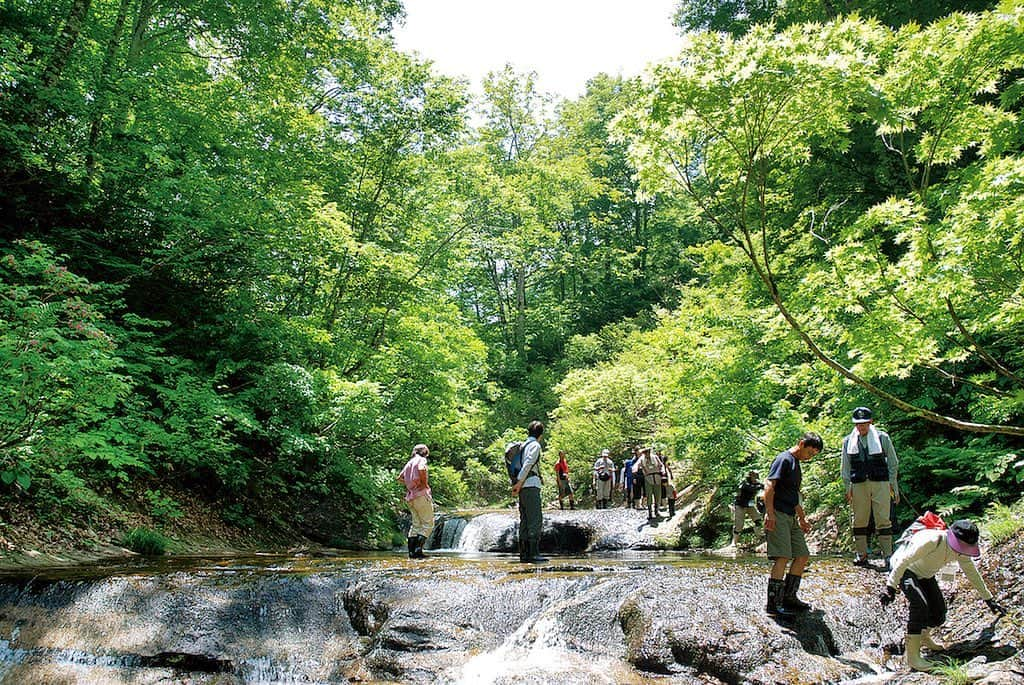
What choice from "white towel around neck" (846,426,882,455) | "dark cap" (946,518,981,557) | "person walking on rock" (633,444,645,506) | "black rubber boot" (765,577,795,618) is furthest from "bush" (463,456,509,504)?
"dark cap" (946,518,981,557)

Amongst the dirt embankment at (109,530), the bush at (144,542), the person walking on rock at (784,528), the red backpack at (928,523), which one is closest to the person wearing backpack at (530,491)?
the person walking on rock at (784,528)

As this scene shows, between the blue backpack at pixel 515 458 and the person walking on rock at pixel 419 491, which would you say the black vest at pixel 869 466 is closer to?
the blue backpack at pixel 515 458

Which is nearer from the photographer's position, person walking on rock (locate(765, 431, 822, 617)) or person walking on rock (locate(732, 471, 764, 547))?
person walking on rock (locate(765, 431, 822, 617))

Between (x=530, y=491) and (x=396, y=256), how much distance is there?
989cm

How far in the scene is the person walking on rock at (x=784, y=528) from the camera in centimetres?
698

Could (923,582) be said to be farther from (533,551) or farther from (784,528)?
(533,551)

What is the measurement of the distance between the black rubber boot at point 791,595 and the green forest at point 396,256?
240cm

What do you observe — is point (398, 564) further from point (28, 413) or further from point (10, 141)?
point (10, 141)

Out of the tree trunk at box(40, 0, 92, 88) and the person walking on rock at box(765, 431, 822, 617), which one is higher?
the tree trunk at box(40, 0, 92, 88)

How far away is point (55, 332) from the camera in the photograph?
26.9 ft

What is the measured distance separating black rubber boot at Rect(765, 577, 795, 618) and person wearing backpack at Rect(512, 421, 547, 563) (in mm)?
3152

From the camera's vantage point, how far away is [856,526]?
27.6 feet

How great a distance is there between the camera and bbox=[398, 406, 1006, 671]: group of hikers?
595cm

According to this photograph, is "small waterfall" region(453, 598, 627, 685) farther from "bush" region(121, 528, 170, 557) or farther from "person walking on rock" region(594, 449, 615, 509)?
"person walking on rock" region(594, 449, 615, 509)
